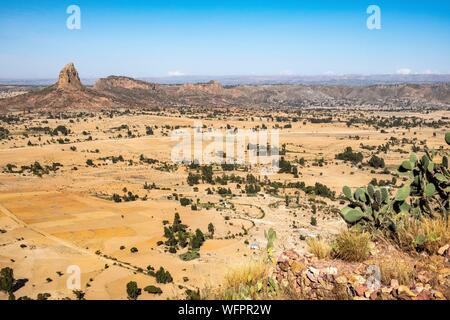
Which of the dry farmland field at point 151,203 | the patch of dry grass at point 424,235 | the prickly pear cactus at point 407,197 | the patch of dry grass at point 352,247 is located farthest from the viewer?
the dry farmland field at point 151,203

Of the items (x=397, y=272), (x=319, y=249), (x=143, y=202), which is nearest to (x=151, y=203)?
(x=143, y=202)

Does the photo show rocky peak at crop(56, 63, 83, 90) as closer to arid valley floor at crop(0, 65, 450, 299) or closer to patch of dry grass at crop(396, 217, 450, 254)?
arid valley floor at crop(0, 65, 450, 299)

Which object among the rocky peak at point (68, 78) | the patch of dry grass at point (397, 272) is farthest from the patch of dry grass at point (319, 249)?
the rocky peak at point (68, 78)

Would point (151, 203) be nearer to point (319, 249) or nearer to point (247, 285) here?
point (319, 249)

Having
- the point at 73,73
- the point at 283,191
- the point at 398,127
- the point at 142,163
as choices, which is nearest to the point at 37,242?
the point at 283,191

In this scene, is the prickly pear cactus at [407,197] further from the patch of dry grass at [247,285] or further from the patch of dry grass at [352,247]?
the patch of dry grass at [247,285]
